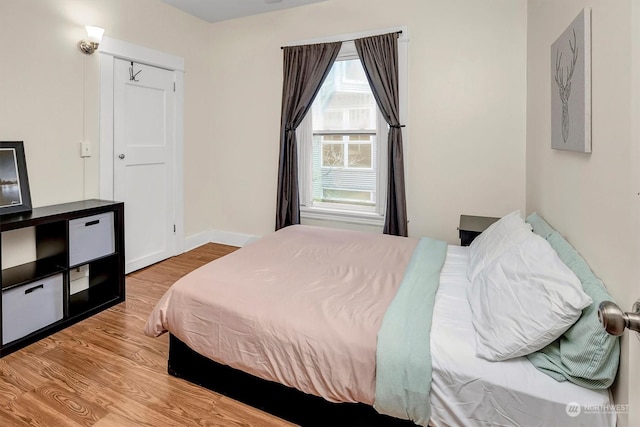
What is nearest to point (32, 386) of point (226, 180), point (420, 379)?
point (420, 379)

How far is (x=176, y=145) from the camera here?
4055mm

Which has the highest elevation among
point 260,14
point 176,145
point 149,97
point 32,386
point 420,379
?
point 260,14

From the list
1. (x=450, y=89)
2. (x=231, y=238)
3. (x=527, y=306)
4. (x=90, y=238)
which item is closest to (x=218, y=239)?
(x=231, y=238)

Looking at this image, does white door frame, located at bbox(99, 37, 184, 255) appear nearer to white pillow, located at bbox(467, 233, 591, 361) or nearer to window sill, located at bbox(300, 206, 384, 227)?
window sill, located at bbox(300, 206, 384, 227)

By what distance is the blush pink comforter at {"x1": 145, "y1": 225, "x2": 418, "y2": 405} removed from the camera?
1.46 m

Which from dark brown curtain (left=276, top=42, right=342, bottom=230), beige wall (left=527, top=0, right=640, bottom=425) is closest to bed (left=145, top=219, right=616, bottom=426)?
beige wall (left=527, top=0, right=640, bottom=425)

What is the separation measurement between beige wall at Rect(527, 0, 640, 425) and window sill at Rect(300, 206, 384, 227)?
176cm

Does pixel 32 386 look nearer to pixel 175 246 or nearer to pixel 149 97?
pixel 175 246

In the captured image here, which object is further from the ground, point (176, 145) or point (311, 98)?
point (311, 98)

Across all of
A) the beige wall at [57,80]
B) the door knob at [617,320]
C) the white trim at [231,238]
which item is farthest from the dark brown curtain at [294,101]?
the door knob at [617,320]

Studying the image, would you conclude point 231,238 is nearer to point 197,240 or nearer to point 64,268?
point 197,240

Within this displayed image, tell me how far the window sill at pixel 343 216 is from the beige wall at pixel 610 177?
69.3 inches

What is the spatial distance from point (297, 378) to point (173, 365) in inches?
34.6

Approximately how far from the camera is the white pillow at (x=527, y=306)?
4.13ft
